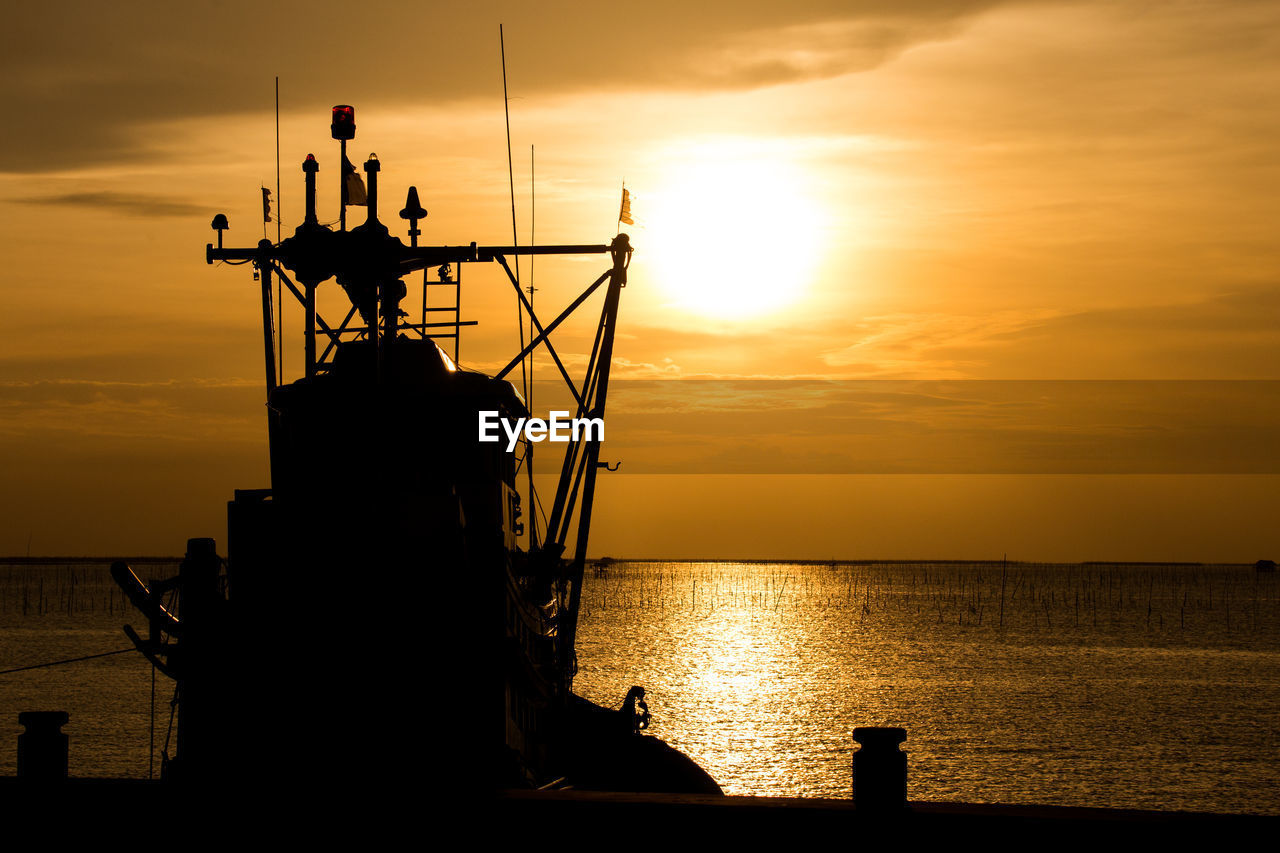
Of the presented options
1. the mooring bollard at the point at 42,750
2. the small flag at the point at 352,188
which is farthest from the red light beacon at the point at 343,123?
the mooring bollard at the point at 42,750

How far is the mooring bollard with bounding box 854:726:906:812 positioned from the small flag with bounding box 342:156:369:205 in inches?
537

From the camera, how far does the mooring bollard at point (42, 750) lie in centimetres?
1060

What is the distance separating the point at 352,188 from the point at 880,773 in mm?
14035

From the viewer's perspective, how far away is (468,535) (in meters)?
15.9

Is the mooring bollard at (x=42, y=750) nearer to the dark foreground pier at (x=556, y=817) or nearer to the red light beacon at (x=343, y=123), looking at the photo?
the dark foreground pier at (x=556, y=817)

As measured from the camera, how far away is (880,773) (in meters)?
9.59

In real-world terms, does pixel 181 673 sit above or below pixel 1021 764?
above

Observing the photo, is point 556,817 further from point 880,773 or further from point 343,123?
point 343,123

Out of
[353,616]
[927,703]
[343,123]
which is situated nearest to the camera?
[353,616]

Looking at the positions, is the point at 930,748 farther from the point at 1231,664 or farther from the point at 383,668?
the point at 1231,664

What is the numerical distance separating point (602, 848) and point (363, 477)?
33.3 feet

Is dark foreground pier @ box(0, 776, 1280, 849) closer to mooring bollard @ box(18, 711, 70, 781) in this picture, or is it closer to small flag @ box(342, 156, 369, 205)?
mooring bollard @ box(18, 711, 70, 781)

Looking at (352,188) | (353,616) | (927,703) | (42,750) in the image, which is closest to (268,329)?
(352,188)

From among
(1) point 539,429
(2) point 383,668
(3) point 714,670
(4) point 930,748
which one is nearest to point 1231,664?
(3) point 714,670
